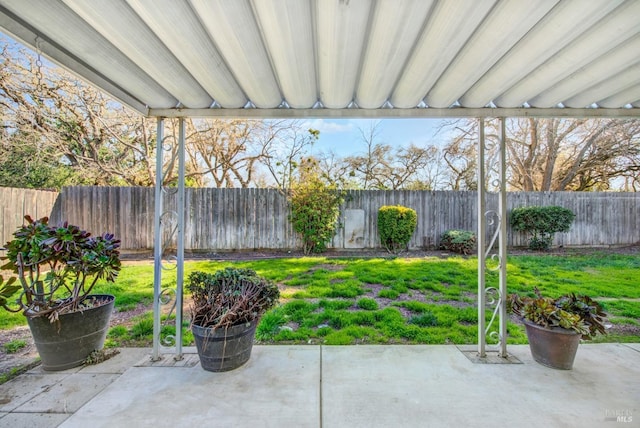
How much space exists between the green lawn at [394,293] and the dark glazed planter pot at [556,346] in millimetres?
549

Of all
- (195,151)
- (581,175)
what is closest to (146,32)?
(195,151)

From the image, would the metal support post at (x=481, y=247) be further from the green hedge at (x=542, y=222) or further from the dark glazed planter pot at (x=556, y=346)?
the green hedge at (x=542, y=222)

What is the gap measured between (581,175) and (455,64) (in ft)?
37.9

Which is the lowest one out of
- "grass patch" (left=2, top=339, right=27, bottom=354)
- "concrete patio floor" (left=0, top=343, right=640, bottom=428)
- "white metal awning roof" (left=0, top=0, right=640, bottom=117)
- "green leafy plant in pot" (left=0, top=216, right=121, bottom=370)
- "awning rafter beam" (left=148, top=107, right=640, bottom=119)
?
"concrete patio floor" (left=0, top=343, right=640, bottom=428)

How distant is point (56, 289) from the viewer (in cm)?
204

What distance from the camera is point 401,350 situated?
2.36m

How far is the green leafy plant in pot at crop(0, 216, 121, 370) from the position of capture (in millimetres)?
2025

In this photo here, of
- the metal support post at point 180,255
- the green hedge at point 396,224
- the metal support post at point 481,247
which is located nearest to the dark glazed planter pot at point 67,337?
the metal support post at point 180,255

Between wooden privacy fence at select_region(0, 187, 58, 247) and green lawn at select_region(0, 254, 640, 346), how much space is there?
2.09m

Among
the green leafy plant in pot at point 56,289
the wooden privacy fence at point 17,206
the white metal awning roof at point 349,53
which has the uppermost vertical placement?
the white metal awning roof at point 349,53

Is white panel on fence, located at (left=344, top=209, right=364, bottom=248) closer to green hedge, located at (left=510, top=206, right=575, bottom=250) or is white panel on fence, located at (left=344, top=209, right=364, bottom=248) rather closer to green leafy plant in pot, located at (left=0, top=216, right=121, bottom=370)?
green hedge, located at (left=510, top=206, right=575, bottom=250)

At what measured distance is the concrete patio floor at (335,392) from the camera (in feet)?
5.17

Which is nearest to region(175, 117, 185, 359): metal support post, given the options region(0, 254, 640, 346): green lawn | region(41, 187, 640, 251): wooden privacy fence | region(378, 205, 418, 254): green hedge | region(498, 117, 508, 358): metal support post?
region(0, 254, 640, 346): green lawn

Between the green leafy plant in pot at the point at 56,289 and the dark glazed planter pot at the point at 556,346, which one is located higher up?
the green leafy plant in pot at the point at 56,289
